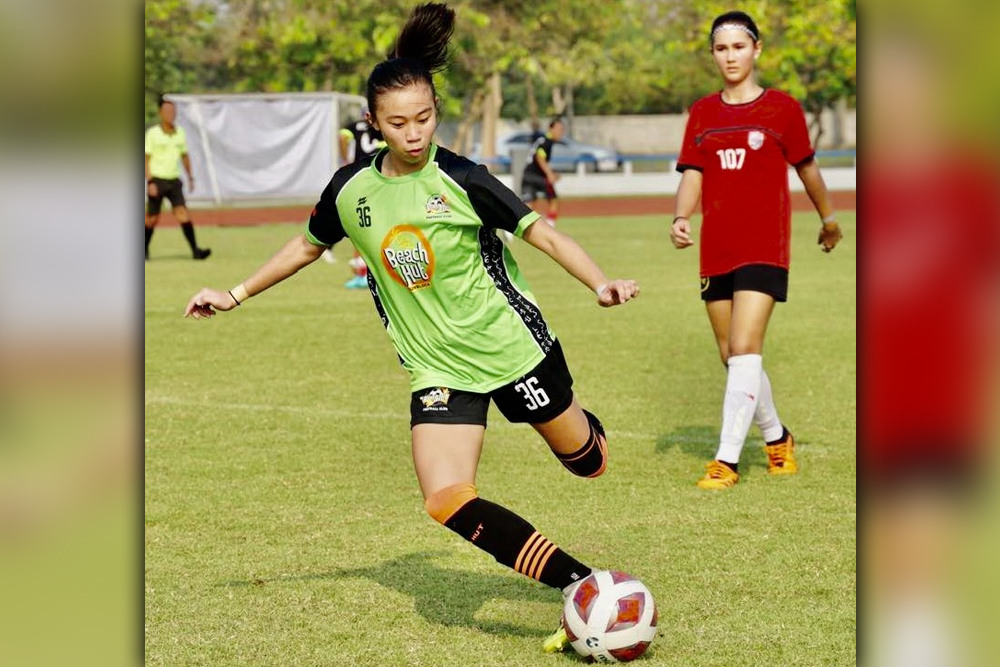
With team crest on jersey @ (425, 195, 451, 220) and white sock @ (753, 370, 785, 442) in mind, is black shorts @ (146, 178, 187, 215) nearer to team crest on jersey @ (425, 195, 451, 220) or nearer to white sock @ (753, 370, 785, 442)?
white sock @ (753, 370, 785, 442)

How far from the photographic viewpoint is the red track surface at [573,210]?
1336 inches

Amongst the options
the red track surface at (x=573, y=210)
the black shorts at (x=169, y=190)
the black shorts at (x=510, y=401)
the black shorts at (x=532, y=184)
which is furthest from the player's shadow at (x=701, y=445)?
the red track surface at (x=573, y=210)

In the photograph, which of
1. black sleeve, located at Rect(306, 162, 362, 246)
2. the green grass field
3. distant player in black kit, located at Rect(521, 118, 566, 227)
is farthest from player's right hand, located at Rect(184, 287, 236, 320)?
distant player in black kit, located at Rect(521, 118, 566, 227)

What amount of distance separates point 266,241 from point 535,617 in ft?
73.5

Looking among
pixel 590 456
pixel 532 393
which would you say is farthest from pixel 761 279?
pixel 532 393

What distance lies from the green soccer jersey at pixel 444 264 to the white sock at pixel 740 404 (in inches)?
107

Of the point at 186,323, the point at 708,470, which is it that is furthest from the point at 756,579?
the point at 186,323

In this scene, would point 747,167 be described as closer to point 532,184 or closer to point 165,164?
point 165,164

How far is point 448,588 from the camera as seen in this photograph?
220 inches
